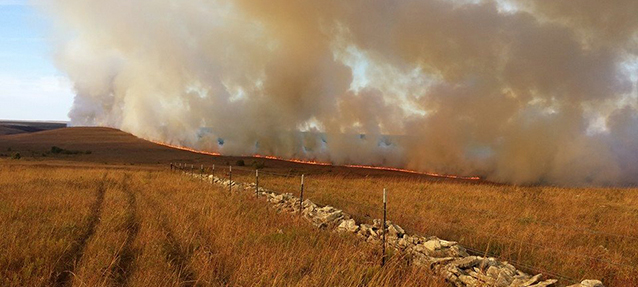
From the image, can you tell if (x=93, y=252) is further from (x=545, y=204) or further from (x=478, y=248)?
(x=545, y=204)

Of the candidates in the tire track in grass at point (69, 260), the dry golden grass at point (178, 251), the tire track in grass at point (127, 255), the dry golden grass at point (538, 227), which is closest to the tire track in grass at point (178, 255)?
the dry golden grass at point (178, 251)

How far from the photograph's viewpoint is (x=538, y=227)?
38.3 feet

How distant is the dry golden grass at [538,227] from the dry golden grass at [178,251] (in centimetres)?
275

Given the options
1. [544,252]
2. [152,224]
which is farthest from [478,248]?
[152,224]

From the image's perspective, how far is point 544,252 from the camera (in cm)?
859

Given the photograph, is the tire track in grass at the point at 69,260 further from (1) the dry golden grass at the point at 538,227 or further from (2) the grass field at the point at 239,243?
(1) the dry golden grass at the point at 538,227

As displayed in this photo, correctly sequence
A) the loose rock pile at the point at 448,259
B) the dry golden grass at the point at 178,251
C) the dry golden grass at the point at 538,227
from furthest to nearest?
the dry golden grass at the point at 538,227 < the loose rock pile at the point at 448,259 < the dry golden grass at the point at 178,251

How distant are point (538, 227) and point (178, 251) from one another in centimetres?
1024

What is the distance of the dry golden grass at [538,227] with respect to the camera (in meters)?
7.63

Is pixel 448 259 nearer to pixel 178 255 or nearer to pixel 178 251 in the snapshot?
pixel 178 255

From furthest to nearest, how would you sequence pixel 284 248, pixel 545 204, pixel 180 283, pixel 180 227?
pixel 545 204 < pixel 180 227 < pixel 284 248 < pixel 180 283

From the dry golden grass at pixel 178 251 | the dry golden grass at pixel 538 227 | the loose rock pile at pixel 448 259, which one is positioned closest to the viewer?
the dry golden grass at pixel 178 251

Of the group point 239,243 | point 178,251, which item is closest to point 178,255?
point 178,251

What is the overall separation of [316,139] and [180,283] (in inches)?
2981
